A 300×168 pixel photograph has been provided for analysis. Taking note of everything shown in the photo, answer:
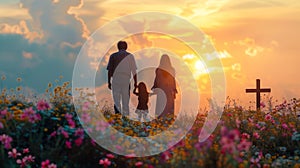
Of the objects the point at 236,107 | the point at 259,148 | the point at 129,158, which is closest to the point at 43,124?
the point at 129,158

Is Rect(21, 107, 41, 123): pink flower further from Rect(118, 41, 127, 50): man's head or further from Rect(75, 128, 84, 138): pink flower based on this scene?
Rect(118, 41, 127, 50): man's head

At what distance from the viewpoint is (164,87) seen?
16.4m

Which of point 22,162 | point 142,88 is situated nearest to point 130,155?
point 22,162

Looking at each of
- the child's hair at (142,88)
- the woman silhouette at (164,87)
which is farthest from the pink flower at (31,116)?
the child's hair at (142,88)

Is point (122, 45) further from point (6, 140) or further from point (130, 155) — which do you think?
point (6, 140)

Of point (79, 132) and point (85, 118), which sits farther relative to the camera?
point (85, 118)

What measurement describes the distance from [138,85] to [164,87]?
806mm

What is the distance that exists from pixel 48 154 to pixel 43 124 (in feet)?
2.31

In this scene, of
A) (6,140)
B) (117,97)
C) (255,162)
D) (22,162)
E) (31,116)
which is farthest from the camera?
(117,97)

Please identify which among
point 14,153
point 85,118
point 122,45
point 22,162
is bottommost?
point 22,162

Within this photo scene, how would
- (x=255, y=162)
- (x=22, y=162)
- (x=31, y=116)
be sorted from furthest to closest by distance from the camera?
(x=255, y=162)
(x=31, y=116)
(x=22, y=162)

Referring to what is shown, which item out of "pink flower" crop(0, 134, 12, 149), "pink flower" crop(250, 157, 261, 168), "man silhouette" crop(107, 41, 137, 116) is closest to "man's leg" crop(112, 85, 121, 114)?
"man silhouette" crop(107, 41, 137, 116)

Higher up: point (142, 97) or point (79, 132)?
point (142, 97)

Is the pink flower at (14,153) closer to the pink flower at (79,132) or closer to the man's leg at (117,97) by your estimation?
the pink flower at (79,132)
